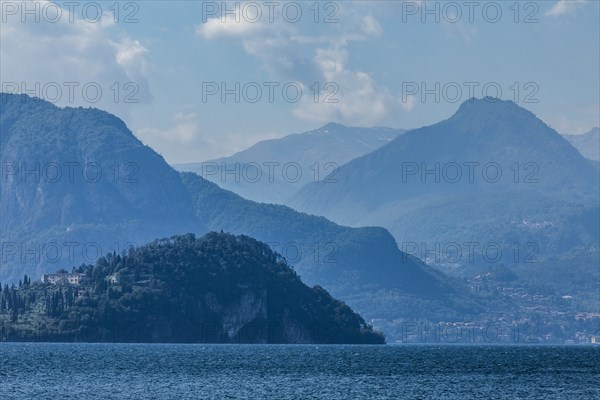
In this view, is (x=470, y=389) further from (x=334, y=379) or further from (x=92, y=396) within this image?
(x=92, y=396)

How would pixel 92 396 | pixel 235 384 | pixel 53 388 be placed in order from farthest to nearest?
pixel 235 384 → pixel 53 388 → pixel 92 396

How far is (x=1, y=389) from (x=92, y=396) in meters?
15.5

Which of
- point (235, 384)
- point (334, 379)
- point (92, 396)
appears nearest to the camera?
point (92, 396)

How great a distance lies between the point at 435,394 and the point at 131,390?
122 feet

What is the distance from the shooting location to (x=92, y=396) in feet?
531

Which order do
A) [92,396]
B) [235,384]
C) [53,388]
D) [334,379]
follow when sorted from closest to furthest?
1. [92,396]
2. [53,388]
3. [235,384]
4. [334,379]

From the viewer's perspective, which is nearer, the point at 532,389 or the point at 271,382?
the point at 532,389

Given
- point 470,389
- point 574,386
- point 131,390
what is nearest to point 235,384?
point 131,390

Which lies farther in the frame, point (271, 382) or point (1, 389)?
point (271, 382)

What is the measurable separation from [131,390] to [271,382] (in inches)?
1026

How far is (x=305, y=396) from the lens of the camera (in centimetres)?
16450

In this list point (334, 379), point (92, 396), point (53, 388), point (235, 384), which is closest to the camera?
point (92, 396)

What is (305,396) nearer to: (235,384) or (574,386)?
(235,384)

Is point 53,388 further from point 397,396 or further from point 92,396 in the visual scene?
point 397,396
